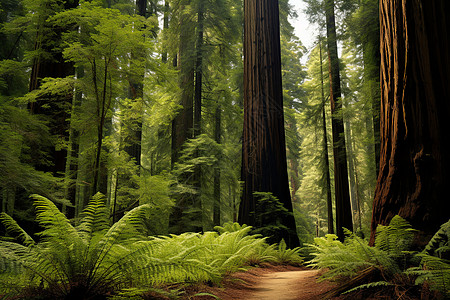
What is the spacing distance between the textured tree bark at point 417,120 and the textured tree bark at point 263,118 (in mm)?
4085

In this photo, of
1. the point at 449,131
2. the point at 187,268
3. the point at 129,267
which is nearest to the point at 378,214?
the point at 449,131

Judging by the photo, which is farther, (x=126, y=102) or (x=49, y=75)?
(x=126, y=102)

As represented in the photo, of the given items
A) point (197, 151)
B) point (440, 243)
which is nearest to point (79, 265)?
point (440, 243)

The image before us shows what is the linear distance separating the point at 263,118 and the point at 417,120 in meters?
4.88

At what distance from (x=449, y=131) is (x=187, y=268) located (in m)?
2.97

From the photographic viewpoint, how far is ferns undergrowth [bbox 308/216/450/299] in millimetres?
2238

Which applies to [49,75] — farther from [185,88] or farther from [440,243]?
[440,243]

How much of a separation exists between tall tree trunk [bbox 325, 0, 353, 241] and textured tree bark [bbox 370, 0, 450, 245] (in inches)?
337

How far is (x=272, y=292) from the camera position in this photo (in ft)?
11.7

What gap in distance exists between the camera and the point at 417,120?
303 cm

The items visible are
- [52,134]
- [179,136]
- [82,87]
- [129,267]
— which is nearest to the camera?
[129,267]

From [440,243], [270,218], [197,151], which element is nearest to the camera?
[440,243]

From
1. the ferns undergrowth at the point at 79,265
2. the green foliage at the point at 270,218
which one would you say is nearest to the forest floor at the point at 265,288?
the ferns undergrowth at the point at 79,265

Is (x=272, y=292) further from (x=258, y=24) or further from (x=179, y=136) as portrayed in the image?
(x=179, y=136)
